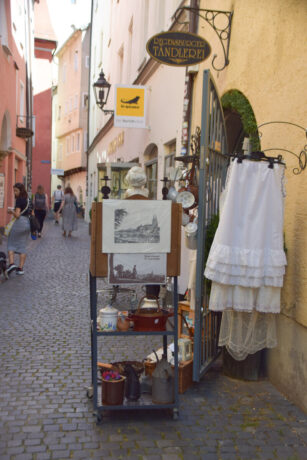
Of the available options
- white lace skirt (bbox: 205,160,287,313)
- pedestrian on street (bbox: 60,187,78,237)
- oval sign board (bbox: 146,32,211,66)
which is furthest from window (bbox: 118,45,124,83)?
white lace skirt (bbox: 205,160,287,313)

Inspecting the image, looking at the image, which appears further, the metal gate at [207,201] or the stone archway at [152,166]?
the stone archway at [152,166]

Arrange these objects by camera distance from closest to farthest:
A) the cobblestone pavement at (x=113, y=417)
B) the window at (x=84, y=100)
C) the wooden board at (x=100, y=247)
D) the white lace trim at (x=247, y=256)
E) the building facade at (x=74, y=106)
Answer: the cobblestone pavement at (x=113, y=417) < the wooden board at (x=100, y=247) < the white lace trim at (x=247, y=256) < the building facade at (x=74, y=106) < the window at (x=84, y=100)

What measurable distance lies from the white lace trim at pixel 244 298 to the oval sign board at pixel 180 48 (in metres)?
2.70

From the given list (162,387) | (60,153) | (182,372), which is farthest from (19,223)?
(60,153)

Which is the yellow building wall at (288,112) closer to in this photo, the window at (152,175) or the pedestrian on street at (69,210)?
the window at (152,175)

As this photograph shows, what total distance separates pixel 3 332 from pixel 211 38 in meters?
4.63

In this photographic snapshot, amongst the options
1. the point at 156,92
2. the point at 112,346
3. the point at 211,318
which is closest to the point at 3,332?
the point at 112,346

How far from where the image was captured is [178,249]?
3816 millimetres

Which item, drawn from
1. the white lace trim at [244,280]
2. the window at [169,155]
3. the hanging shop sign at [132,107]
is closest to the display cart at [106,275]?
the white lace trim at [244,280]

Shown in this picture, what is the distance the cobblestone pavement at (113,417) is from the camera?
3.38m

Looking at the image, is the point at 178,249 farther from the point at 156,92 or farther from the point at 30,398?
the point at 156,92

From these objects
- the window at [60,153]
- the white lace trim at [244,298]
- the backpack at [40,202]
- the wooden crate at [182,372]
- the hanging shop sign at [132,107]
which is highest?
the window at [60,153]

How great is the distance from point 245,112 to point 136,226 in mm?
2302

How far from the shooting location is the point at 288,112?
4.46 metres
